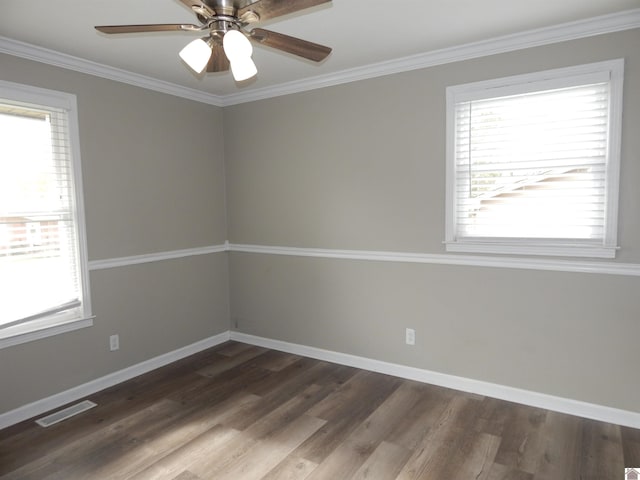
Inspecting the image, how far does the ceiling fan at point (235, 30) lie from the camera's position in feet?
5.36

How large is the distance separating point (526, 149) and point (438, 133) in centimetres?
61

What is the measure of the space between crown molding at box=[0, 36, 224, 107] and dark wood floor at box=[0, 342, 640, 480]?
2.42 m

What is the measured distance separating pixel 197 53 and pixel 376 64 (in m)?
1.90

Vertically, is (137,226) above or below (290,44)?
below

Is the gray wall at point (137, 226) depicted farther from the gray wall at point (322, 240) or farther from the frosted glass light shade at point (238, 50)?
the frosted glass light shade at point (238, 50)


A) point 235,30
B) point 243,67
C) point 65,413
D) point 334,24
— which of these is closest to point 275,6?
point 235,30

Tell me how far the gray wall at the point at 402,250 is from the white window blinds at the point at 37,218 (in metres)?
1.57

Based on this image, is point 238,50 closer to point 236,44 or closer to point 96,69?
point 236,44

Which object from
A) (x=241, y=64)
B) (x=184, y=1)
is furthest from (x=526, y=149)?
(x=184, y=1)

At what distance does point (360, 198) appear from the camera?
359cm

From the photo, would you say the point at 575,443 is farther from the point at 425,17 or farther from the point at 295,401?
the point at 425,17

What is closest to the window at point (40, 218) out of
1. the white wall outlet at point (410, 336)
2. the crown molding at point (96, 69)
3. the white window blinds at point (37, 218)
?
the white window blinds at point (37, 218)

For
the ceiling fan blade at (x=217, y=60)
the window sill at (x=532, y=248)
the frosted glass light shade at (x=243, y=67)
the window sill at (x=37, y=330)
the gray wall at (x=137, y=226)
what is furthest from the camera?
the gray wall at (x=137, y=226)

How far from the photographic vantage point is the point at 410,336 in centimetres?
346
